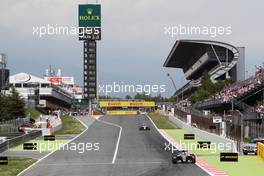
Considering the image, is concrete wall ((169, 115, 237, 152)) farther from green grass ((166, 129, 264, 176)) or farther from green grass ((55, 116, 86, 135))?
green grass ((55, 116, 86, 135))

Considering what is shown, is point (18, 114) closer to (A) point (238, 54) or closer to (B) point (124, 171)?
(A) point (238, 54)

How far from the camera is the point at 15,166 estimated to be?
36.3m

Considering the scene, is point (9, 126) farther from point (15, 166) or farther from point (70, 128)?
point (15, 166)

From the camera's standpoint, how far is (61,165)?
1454 inches

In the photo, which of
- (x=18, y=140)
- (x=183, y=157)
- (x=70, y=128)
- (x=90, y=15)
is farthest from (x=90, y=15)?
(x=183, y=157)

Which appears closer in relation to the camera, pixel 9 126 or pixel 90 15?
pixel 9 126

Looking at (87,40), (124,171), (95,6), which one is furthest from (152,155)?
(87,40)

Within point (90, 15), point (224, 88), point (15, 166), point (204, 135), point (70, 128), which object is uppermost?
point (90, 15)

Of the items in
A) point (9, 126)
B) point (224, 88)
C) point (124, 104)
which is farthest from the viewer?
point (124, 104)

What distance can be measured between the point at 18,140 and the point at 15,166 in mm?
22747

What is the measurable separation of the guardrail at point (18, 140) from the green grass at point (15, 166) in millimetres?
7579

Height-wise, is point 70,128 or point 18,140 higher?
point 70,128

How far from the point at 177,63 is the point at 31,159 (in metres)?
146

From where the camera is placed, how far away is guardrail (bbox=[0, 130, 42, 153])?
50478mm
